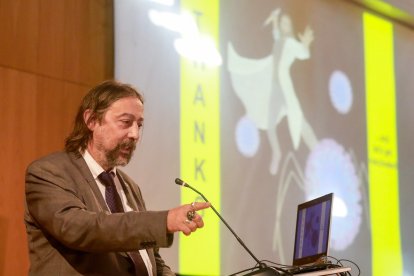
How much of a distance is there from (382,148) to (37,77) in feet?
9.88

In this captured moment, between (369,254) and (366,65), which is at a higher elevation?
(366,65)

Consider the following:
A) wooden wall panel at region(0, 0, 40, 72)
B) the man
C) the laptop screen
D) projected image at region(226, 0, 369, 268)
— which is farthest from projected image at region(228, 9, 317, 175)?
the man

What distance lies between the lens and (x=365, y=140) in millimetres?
5613

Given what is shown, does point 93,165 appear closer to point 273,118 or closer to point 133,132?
point 133,132

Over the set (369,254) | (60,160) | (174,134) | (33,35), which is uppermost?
(33,35)

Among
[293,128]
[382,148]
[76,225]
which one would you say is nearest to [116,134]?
[76,225]

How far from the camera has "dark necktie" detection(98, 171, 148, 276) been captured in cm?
236

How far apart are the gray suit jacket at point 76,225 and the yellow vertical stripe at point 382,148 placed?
357 centimetres

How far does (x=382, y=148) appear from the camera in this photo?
578cm

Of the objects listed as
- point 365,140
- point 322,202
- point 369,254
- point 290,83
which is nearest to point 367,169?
point 365,140

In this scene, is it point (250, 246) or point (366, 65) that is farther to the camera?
point (366, 65)

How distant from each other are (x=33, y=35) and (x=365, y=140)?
9.25ft

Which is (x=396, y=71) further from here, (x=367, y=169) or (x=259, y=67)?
(x=259, y=67)

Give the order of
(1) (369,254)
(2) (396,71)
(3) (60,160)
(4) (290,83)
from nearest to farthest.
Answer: (3) (60,160) < (4) (290,83) < (1) (369,254) < (2) (396,71)
